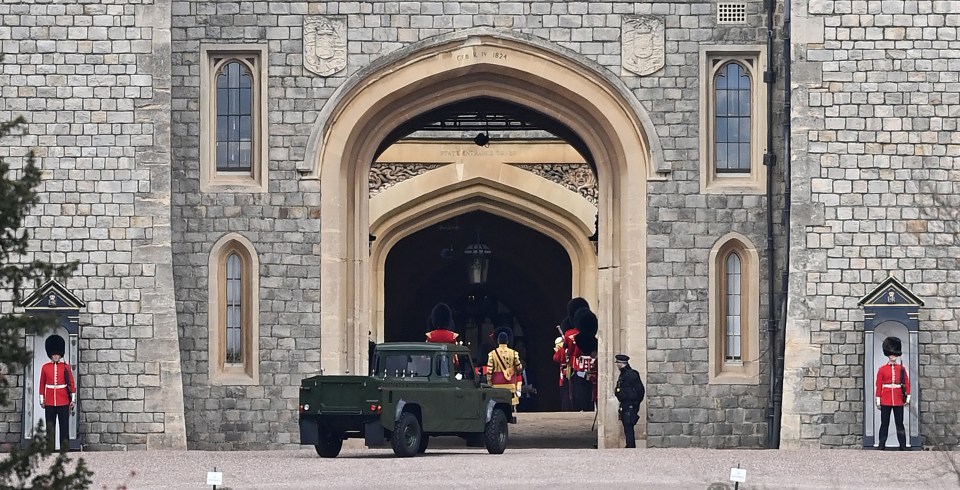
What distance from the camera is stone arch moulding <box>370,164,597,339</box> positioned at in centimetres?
3020

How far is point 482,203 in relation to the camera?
30.7 meters

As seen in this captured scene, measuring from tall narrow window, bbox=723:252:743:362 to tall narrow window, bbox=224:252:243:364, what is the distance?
5.38 metres

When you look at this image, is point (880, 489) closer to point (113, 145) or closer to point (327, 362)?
point (327, 362)

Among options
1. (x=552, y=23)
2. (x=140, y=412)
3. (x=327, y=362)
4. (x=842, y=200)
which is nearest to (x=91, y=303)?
(x=140, y=412)

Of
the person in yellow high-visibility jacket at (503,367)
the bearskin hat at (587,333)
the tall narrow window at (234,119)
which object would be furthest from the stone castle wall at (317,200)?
the bearskin hat at (587,333)

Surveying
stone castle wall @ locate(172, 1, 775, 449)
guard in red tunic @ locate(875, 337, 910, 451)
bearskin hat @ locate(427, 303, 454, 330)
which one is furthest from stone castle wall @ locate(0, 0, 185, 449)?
guard in red tunic @ locate(875, 337, 910, 451)

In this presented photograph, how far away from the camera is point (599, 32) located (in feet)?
67.9

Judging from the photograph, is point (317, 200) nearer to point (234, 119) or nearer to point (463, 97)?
point (234, 119)

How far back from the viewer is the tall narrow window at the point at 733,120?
2081 cm

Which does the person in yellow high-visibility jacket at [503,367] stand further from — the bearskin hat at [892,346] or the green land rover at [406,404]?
the bearskin hat at [892,346]

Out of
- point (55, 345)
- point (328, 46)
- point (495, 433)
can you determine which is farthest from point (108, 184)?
point (495, 433)

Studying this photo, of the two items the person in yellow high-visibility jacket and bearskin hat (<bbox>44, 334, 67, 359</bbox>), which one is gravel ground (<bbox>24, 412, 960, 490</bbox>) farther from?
the person in yellow high-visibility jacket

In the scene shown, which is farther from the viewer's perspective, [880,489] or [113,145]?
[113,145]

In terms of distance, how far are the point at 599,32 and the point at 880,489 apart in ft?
25.1
